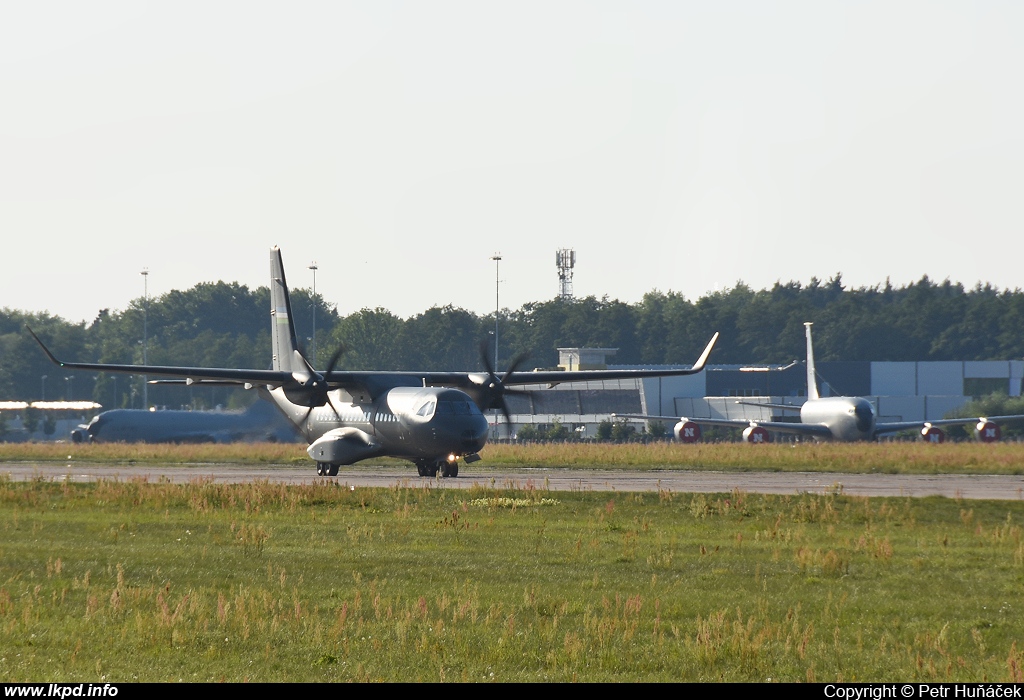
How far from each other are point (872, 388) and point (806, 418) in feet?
183

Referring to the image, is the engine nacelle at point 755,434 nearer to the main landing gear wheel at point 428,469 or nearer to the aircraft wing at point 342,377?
the aircraft wing at point 342,377

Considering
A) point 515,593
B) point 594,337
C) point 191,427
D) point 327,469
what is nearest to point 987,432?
point 327,469

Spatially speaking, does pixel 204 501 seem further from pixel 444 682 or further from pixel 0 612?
pixel 444 682

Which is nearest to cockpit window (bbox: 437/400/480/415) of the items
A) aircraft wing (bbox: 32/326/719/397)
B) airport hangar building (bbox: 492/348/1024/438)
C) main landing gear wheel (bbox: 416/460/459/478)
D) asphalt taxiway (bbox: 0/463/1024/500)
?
asphalt taxiway (bbox: 0/463/1024/500)

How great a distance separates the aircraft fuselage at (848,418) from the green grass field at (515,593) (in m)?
49.1

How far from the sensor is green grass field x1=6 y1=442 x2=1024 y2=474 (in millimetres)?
A: 52125

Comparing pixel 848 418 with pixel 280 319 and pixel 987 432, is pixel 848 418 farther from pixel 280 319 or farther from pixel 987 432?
pixel 280 319

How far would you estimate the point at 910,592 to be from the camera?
17.3m

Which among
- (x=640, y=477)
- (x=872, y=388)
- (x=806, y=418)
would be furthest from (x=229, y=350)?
(x=640, y=477)

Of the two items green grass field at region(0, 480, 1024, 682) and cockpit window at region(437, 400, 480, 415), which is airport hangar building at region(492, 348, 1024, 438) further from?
green grass field at region(0, 480, 1024, 682)

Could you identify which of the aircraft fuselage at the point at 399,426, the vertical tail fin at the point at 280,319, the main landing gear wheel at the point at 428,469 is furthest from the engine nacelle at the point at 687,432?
the main landing gear wheel at the point at 428,469

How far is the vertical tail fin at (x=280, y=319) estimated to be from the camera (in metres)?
51.6

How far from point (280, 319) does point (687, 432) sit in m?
43.7

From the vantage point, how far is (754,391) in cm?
13725
